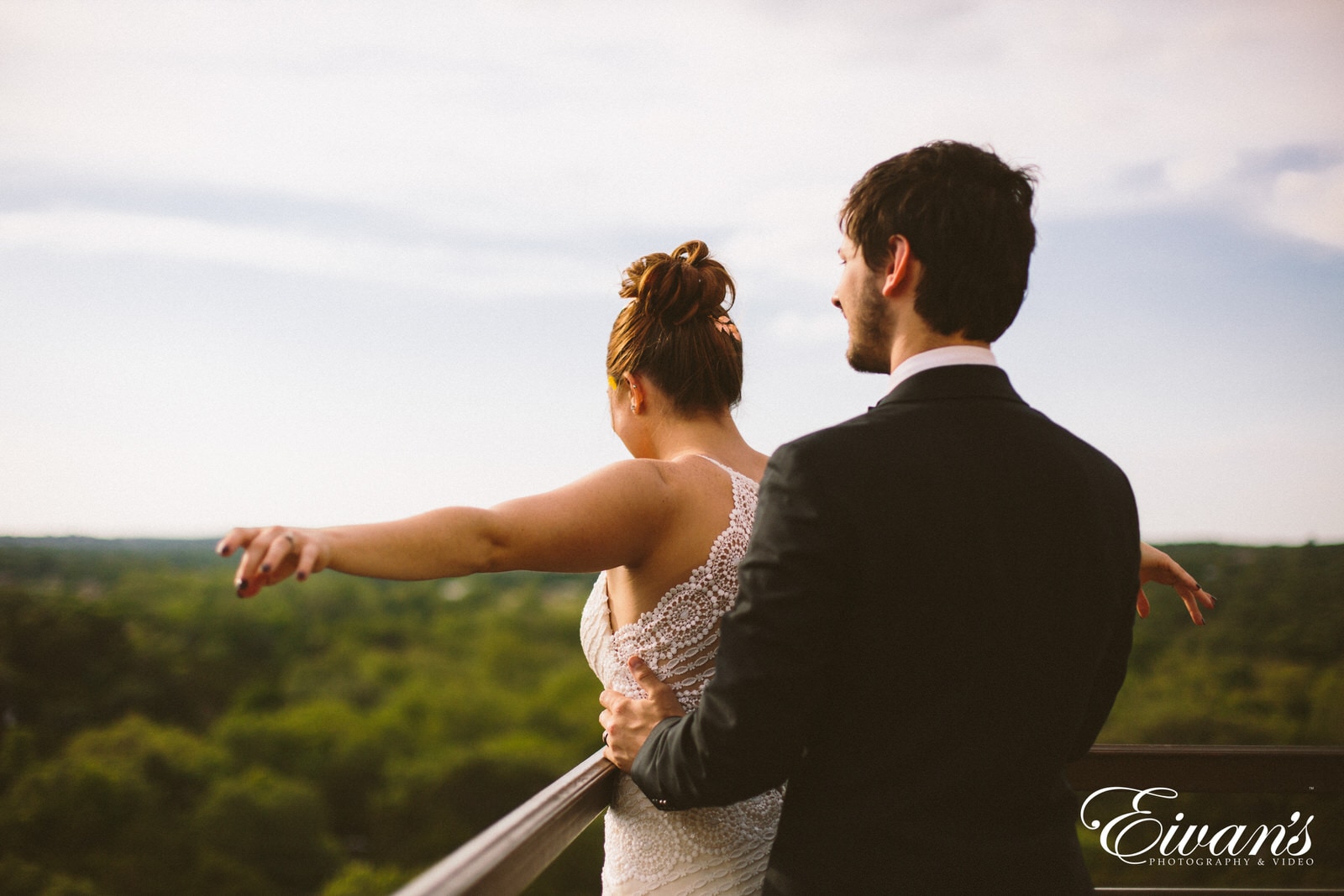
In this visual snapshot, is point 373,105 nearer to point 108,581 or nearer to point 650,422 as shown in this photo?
point 108,581

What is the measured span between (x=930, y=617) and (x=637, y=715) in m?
0.51

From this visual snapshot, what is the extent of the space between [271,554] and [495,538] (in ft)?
1.09

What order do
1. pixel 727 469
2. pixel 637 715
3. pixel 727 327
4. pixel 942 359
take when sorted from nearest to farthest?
pixel 942 359 < pixel 637 715 < pixel 727 469 < pixel 727 327

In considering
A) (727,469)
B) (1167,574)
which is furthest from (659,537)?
(1167,574)

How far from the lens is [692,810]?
150 cm

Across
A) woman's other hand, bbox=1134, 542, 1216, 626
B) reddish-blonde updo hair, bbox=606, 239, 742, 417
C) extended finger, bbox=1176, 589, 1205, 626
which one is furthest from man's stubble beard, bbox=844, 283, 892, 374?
extended finger, bbox=1176, 589, 1205, 626

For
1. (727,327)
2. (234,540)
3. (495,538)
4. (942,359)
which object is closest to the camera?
(234,540)

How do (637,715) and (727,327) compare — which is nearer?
(637,715)

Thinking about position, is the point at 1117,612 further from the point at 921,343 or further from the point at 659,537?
the point at 659,537

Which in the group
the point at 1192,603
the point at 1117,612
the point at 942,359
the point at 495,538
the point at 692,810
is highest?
the point at 942,359

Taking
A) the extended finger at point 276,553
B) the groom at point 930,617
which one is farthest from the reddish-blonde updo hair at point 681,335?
the extended finger at point 276,553

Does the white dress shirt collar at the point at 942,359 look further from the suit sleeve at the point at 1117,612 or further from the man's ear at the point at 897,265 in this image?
the suit sleeve at the point at 1117,612

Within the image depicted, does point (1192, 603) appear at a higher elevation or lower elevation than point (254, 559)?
lower

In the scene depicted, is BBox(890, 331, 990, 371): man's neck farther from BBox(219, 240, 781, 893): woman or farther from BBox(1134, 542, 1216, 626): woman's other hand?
BBox(1134, 542, 1216, 626): woman's other hand
